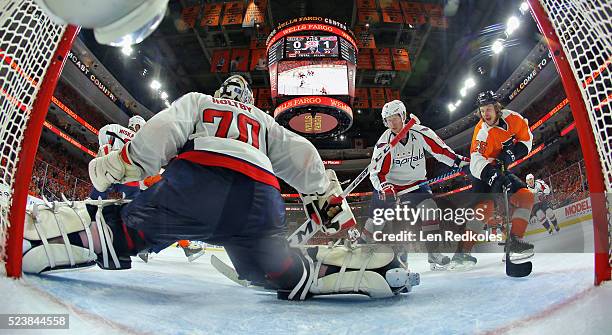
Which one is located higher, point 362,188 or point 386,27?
point 386,27

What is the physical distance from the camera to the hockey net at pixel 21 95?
1.03 m

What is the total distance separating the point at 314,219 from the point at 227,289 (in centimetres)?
50

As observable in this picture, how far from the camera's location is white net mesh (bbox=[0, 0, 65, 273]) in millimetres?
1030

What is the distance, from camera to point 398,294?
1.46 metres

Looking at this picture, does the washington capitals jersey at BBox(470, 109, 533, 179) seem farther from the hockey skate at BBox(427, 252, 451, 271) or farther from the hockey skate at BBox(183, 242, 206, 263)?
the hockey skate at BBox(183, 242, 206, 263)

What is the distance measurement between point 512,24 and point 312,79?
6220 millimetres

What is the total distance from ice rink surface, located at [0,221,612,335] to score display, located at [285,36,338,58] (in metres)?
7.74

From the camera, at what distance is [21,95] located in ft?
3.52

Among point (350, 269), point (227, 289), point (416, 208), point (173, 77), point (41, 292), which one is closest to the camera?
point (41, 292)

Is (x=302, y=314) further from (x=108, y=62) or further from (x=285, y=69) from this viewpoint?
(x=108, y=62)

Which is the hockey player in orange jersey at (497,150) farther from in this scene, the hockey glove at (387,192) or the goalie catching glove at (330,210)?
the goalie catching glove at (330,210)

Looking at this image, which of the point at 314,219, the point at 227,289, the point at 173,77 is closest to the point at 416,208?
the point at 314,219

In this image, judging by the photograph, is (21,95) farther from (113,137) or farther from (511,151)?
(113,137)

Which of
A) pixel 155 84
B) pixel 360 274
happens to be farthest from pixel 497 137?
pixel 155 84
